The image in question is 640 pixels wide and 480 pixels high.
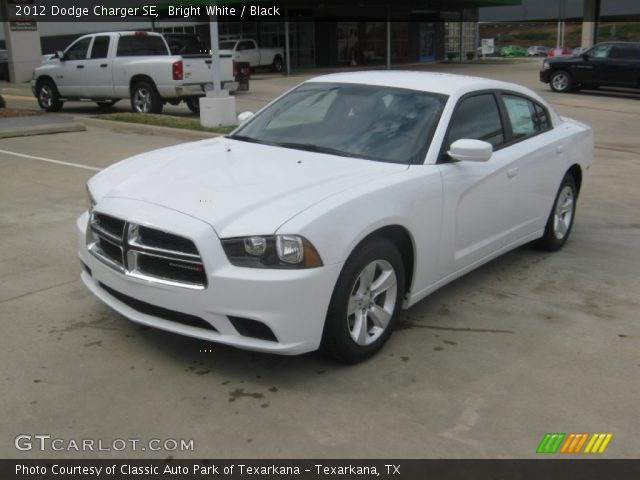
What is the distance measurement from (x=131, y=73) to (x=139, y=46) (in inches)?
32.1

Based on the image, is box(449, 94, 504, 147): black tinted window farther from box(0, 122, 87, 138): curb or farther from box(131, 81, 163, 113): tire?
box(131, 81, 163, 113): tire

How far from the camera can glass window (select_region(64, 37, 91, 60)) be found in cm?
1665

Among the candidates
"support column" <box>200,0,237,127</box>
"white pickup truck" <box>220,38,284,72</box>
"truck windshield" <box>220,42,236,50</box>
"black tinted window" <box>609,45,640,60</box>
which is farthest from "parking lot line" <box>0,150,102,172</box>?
"truck windshield" <box>220,42,236,50</box>

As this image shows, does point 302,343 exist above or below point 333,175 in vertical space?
below

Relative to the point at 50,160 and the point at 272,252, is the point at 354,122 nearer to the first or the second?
the point at 272,252

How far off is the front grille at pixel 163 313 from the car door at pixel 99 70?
13.3m

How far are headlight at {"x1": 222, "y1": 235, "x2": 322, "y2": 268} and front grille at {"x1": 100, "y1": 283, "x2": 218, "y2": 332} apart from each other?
39 cm

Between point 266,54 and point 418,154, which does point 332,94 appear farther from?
point 266,54

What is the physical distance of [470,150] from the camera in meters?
4.46

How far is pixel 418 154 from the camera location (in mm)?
4598

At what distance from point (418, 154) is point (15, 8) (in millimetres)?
29382

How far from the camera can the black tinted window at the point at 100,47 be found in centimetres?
1629

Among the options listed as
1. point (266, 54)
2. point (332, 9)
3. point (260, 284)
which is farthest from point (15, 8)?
point (260, 284)
